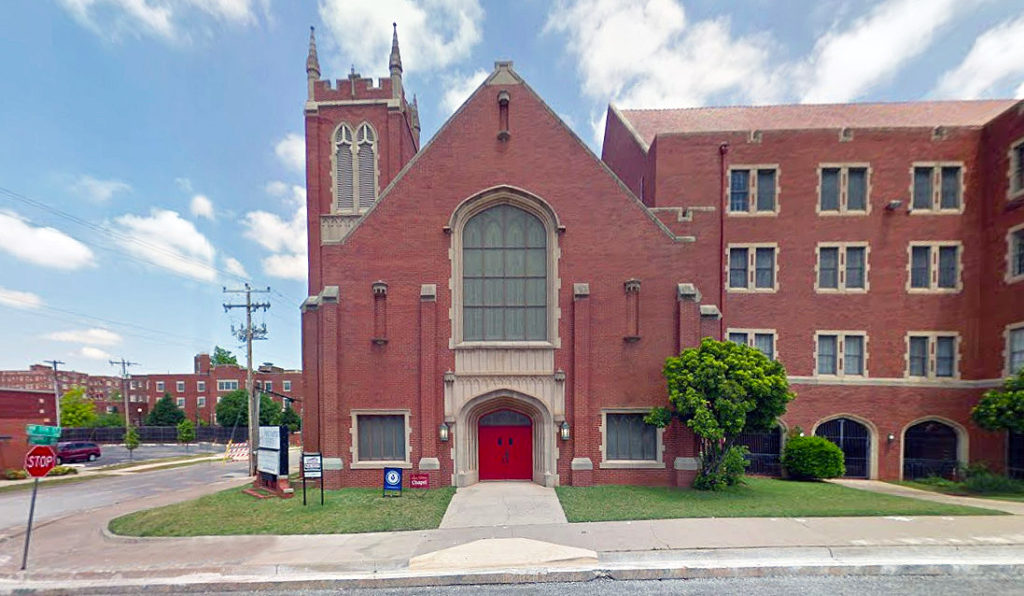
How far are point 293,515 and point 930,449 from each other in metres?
24.8

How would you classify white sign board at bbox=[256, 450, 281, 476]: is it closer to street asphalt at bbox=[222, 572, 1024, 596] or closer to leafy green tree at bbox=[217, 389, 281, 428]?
street asphalt at bbox=[222, 572, 1024, 596]

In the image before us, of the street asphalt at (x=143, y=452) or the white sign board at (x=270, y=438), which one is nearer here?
the white sign board at (x=270, y=438)

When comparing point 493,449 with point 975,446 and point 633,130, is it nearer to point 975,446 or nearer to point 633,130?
point 633,130

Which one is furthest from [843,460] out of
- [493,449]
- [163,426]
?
[163,426]

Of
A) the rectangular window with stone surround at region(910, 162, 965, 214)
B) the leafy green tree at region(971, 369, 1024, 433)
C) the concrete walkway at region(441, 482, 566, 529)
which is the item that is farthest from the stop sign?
the rectangular window with stone surround at region(910, 162, 965, 214)

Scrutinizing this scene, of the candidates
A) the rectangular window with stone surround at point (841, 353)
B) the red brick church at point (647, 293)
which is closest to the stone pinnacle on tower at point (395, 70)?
the red brick church at point (647, 293)

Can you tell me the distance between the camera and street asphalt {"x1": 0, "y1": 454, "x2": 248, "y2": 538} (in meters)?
14.0

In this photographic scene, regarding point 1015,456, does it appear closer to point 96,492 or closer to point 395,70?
point 395,70

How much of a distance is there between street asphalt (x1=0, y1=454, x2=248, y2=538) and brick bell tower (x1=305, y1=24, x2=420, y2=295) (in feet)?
44.2

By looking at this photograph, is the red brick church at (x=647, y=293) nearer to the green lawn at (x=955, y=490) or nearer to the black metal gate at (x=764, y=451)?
the black metal gate at (x=764, y=451)

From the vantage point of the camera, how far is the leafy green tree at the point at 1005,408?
45.6 feet

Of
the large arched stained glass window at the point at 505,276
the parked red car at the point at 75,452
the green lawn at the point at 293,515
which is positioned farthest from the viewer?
the parked red car at the point at 75,452

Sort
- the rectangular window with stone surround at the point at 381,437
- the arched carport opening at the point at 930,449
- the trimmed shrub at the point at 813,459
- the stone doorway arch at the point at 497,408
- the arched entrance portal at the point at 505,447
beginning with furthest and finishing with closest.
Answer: the arched carport opening at the point at 930,449 → the trimmed shrub at the point at 813,459 → the arched entrance portal at the point at 505,447 → the rectangular window with stone surround at the point at 381,437 → the stone doorway arch at the point at 497,408

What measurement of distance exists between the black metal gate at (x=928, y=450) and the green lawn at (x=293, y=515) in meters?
19.5
